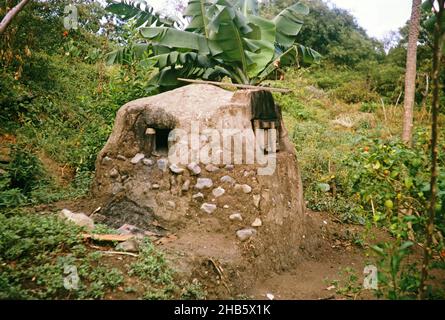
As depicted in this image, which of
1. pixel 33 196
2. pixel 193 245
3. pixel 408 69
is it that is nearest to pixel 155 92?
pixel 33 196

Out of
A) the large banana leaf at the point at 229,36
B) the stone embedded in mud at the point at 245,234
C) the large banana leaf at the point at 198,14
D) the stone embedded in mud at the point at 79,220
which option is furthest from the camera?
the large banana leaf at the point at 198,14

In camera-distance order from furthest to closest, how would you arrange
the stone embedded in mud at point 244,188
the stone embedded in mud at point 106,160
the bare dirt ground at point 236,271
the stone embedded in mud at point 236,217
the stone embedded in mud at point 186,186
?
the stone embedded in mud at point 106,160 < the stone embedded in mud at point 186,186 < the stone embedded in mud at point 244,188 < the stone embedded in mud at point 236,217 < the bare dirt ground at point 236,271

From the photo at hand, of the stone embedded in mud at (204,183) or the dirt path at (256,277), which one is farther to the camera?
the stone embedded in mud at (204,183)

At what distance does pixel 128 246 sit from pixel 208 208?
1115 millimetres

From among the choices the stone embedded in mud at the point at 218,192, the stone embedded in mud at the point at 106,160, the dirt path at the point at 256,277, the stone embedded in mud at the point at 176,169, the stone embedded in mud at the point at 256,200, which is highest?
the stone embedded in mud at the point at 106,160

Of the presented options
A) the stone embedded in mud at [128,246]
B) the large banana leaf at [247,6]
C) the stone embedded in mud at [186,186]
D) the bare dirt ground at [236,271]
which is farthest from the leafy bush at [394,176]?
the large banana leaf at [247,6]

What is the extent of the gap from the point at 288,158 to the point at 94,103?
4311 mm

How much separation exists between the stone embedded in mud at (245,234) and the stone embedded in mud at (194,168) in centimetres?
90

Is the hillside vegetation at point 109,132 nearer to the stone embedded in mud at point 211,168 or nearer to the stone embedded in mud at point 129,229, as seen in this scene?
the stone embedded in mud at point 129,229

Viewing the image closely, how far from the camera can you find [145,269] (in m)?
3.30

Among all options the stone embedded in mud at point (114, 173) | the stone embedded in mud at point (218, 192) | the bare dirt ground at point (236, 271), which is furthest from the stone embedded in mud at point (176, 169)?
the stone embedded in mud at point (114, 173)

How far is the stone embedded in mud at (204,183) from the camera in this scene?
4.43 meters

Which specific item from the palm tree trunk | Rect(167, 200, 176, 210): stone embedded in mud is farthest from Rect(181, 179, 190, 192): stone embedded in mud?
the palm tree trunk

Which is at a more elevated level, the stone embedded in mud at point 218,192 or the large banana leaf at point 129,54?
the large banana leaf at point 129,54
